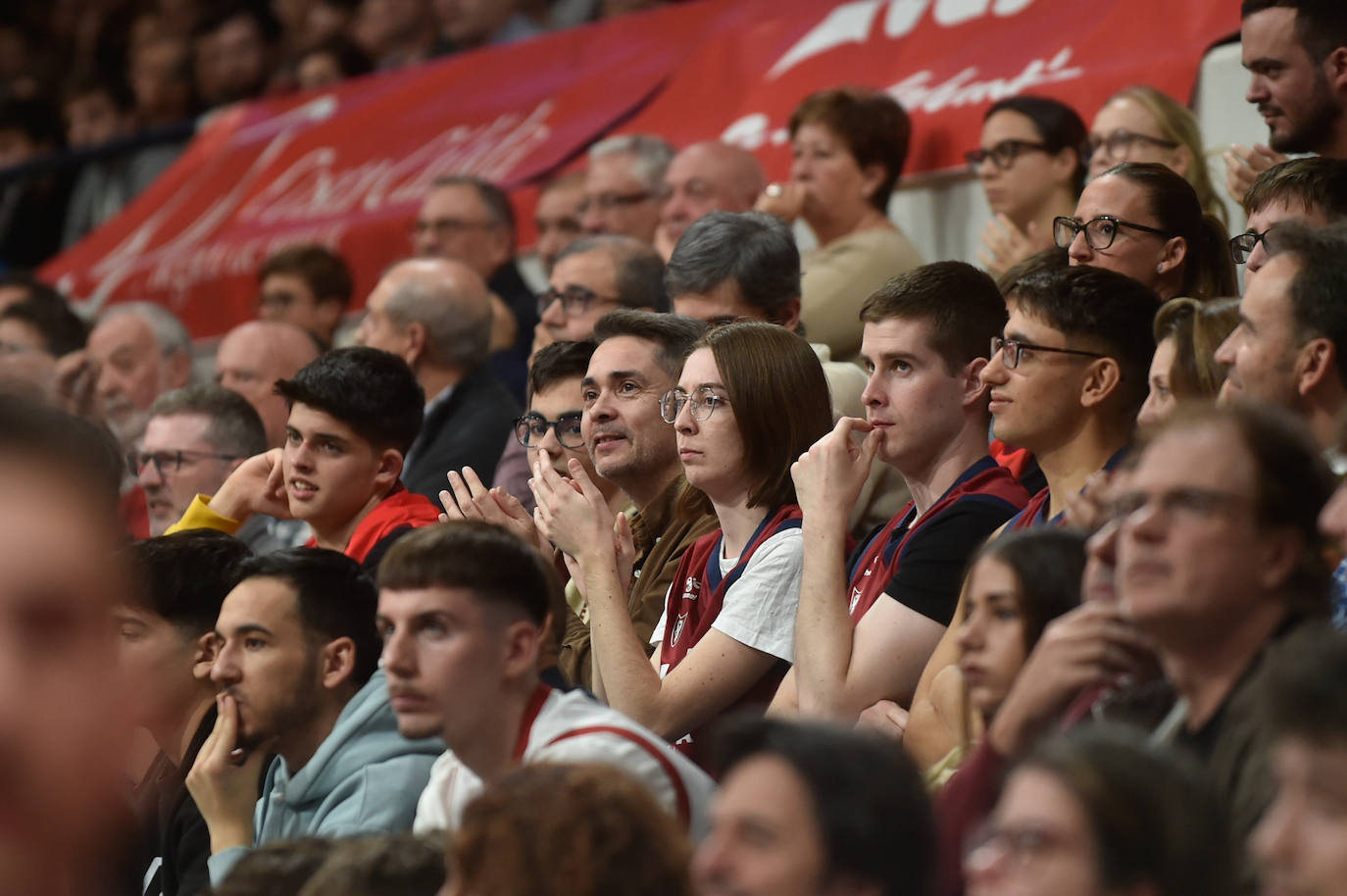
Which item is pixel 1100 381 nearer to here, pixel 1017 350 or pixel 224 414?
pixel 1017 350

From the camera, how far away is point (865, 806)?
1.92 m

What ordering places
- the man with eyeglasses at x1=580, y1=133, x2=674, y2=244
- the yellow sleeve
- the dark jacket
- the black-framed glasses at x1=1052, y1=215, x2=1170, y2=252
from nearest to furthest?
1. the black-framed glasses at x1=1052, y1=215, x2=1170, y2=252
2. the yellow sleeve
3. the dark jacket
4. the man with eyeglasses at x1=580, y1=133, x2=674, y2=244

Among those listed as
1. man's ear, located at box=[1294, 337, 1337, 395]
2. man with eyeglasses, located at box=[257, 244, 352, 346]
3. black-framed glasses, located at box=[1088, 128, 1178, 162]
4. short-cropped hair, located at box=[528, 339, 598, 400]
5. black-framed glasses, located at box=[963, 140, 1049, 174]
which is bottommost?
man with eyeglasses, located at box=[257, 244, 352, 346]

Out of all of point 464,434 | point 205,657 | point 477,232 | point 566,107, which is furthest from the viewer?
point 566,107

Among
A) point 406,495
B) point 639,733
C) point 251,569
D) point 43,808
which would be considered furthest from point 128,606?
point 43,808

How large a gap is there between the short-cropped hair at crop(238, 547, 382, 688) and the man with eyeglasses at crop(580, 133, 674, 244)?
2639mm

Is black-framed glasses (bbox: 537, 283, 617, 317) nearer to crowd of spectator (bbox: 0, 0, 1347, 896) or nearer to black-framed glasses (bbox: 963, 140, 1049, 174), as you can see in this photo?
crowd of spectator (bbox: 0, 0, 1347, 896)

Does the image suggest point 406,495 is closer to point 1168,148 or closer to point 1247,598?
point 1168,148

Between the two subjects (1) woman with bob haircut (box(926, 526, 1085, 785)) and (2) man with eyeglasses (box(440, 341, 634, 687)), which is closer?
(1) woman with bob haircut (box(926, 526, 1085, 785))

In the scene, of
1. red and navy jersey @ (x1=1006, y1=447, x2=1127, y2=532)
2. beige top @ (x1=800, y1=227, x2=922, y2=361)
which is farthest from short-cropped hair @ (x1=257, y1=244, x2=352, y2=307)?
red and navy jersey @ (x1=1006, y1=447, x2=1127, y2=532)

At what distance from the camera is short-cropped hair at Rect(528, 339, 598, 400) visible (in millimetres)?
4305

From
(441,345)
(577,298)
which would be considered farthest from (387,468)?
(441,345)

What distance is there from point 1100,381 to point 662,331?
118 centimetres

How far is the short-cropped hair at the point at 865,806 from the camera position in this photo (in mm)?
1901
